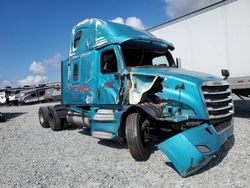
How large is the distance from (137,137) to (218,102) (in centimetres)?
179

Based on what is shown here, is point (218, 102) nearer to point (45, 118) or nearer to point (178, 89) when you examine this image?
point (178, 89)

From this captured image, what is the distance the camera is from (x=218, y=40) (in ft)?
31.1

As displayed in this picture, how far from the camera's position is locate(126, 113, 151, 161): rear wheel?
5.45 m

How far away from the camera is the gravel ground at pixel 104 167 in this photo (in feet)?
15.1

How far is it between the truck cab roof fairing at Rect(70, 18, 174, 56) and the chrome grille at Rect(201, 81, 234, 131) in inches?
89.8

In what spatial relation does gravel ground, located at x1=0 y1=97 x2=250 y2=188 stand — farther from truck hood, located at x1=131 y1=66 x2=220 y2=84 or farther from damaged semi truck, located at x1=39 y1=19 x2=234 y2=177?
truck hood, located at x1=131 y1=66 x2=220 y2=84

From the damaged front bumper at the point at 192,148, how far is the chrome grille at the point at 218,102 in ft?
1.37

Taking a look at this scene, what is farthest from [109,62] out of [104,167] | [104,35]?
[104,167]

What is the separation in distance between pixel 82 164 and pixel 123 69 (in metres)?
2.33

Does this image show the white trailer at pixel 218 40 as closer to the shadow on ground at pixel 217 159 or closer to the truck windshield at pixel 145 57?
the truck windshield at pixel 145 57

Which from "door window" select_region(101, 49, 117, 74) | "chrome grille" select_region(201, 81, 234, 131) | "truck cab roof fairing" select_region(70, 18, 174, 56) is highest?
"truck cab roof fairing" select_region(70, 18, 174, 56)

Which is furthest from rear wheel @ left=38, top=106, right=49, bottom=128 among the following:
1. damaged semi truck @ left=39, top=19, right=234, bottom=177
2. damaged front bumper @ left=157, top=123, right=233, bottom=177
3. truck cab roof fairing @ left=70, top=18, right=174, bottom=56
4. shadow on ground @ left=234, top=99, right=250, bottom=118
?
shadow on ground @ left=234, top=99, right=250, bottom=118

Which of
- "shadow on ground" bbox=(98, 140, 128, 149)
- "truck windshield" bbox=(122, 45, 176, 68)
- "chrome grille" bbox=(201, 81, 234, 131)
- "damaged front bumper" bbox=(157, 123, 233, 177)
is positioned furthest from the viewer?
"shadow on ground" bbox=(98, 140, 128, 149)

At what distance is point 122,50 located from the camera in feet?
21.4
